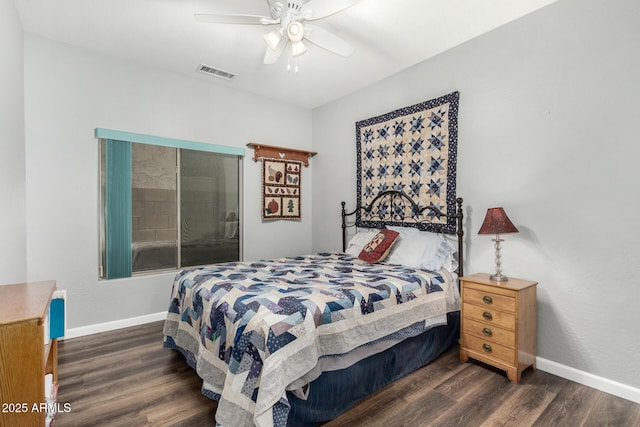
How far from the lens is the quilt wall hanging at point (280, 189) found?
4285 mm

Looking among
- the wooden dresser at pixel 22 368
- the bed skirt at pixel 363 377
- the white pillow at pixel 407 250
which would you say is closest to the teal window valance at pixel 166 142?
the white pillow at pixel 407 250

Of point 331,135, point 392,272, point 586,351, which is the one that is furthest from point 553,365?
point 331,135

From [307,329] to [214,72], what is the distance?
313 centimetres

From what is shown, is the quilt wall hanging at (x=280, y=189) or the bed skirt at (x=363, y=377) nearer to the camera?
the bed skirt at (x=363, y=377)

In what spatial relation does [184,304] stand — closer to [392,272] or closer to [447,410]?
[392,272]

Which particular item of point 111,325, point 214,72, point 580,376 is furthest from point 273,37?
point 580,376

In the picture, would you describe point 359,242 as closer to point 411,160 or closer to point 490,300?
point 411,160

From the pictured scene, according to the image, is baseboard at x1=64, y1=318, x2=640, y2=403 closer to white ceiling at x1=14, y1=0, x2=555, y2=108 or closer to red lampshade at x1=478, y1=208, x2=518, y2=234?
red lampshade at x1=478, y1=208, x2=518, y2=234

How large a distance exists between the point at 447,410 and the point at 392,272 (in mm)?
1059

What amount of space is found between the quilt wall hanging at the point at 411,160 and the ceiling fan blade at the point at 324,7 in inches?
59.7

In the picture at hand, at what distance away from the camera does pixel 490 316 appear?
231 cm

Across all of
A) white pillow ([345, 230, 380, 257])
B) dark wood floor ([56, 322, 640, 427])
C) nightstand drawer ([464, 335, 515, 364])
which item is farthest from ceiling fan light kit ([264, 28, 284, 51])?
nightstand drawer ([464, 335, 515, 364])

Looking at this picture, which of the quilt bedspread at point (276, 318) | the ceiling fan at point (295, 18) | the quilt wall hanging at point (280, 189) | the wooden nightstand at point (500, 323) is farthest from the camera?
the quilt wall hanging at point (280, 189)

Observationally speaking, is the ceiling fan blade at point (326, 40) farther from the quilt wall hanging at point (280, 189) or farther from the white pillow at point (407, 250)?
the quilt wall hanging at point (280, 189)
